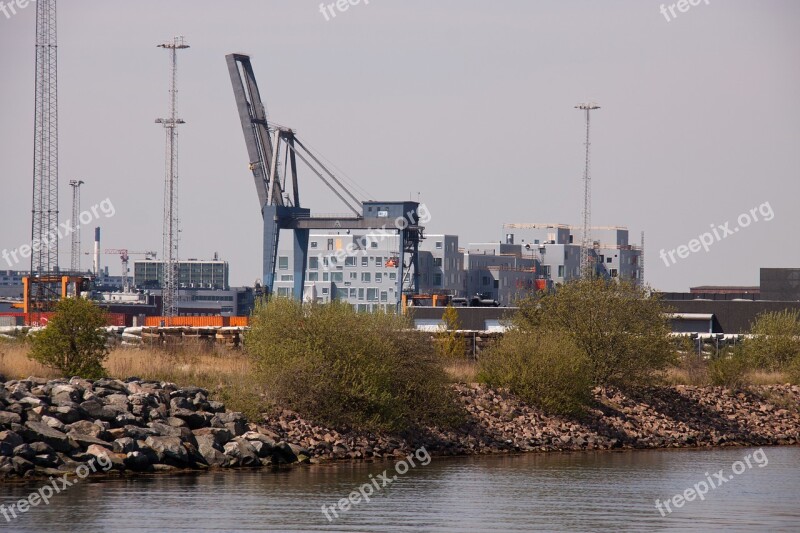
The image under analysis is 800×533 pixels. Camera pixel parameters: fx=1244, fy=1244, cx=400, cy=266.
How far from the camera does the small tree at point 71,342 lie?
3628cm

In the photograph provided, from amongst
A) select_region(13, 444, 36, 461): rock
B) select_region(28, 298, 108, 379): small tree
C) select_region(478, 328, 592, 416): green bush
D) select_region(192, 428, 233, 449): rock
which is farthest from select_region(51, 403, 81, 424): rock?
select_region(478, 328, 592, 416): green bush

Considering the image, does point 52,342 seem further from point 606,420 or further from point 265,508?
point 606,420

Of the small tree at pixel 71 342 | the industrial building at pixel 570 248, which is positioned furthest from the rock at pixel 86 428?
the industrial building at pixel 570 248

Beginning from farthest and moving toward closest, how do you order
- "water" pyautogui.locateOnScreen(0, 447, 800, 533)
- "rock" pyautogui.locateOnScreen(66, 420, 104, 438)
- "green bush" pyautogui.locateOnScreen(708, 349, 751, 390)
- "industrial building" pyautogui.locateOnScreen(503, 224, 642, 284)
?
"industrial building" pyautogui.locateOnScreen(503, 224, 642, 284) → "green bush" pyautogui.locateOnScreen(708, 349, 751, 390) → "rock" pyautogui.locateOnScreen(66, 420, 104, 438) → "water" pyautogui.locateOnScreen(0, 447, 800, 533)

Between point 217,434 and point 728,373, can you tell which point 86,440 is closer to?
point 217,434

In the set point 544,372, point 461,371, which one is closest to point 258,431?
point 544,372

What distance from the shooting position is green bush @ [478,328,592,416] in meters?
41.2

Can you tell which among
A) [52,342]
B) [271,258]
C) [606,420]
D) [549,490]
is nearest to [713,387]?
[606,420]

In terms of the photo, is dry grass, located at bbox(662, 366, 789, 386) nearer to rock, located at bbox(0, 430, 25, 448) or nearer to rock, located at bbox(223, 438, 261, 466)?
rock, located at bbox(223, 438, 261, 466)

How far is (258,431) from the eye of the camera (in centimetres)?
3331

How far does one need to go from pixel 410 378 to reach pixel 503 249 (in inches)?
5551

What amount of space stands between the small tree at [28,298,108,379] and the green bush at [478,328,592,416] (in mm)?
13637

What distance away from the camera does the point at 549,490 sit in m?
28.5

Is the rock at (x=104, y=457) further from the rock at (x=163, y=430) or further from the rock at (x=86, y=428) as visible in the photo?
the rock at (x=163, y=430)
